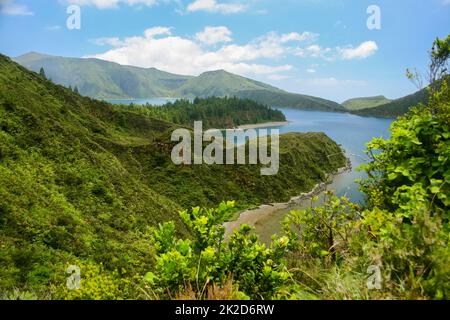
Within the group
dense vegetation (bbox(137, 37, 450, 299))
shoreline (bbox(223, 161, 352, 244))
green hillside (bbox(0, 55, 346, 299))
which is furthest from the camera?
shoreline (bbox(223, 161, 352, 244))


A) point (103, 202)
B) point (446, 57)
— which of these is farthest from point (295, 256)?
point (103, 202)

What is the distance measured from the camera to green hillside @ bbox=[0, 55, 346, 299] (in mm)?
21166

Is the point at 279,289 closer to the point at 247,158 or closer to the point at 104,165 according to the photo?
the point at 104,165

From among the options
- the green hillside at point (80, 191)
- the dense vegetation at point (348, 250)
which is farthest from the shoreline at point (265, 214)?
the dense vegetation at point (348, 250)

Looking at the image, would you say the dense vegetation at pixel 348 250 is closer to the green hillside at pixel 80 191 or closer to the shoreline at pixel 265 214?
the green hillside at pixel 80 191

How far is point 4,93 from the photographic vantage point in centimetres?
4181

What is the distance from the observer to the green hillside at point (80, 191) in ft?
69.4

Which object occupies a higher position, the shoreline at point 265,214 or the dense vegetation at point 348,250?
the dense vegetation at point 348,250

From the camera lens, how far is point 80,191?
35.3 meters

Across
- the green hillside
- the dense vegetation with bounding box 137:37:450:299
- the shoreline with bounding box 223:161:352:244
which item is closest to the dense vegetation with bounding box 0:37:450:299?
the dense vegetation with bounding box 137:37:450:299

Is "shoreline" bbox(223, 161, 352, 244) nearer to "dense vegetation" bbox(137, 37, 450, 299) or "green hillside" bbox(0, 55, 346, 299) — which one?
"green hillside" bbox(0, 55, 346, 299)

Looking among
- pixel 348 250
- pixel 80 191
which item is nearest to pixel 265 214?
pixel 80 191

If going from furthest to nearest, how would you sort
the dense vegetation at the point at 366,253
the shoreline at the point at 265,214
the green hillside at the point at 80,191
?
the shoreline at the point at 265,214
the green hillside at the point at 80,191
the dense vegetation at the point at 366,253
